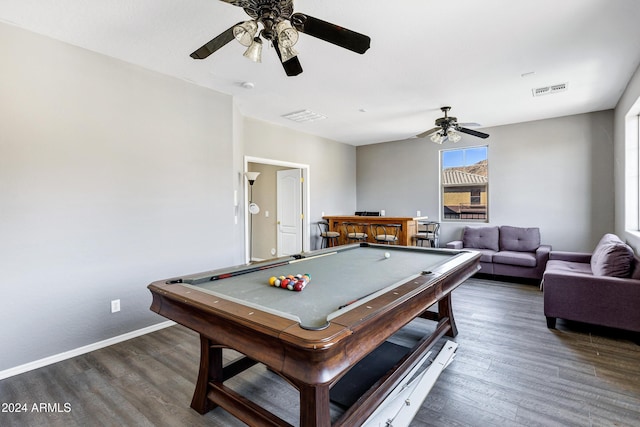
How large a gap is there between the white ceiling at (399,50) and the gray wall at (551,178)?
2.01 ft

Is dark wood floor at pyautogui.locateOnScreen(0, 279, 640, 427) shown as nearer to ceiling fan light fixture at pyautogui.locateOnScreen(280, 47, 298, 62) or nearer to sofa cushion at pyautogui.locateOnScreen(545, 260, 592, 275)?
sofa cushion at pyautogui.locateOnScreen(545, 260, 592, 275)

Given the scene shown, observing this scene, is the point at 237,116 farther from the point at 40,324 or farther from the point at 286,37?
the point at 40,324

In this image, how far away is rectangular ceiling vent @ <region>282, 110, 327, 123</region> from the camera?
4917 millimetres

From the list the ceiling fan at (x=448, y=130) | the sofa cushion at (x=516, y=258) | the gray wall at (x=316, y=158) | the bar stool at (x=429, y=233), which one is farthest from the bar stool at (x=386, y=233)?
the ceiling fan at (x=448, y=130)

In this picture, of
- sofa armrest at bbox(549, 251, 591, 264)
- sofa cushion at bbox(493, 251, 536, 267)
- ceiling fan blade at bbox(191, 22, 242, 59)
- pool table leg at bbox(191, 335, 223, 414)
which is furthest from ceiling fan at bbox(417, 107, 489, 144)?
pool table leg at bbox(191, 335, 223, 414)

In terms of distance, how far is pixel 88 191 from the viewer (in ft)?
9.32

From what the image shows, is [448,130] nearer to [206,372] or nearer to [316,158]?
[316,158]

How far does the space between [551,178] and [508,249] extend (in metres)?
1.43

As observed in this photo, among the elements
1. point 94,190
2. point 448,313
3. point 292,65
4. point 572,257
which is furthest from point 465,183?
point 94,190

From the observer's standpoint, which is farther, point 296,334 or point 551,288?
point 551,288

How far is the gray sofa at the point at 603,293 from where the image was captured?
283 centimetres

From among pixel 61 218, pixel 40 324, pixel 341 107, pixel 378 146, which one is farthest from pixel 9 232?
pixel 378 146

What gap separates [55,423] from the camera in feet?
6.15

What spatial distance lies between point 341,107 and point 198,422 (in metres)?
4.11
